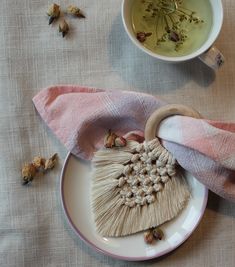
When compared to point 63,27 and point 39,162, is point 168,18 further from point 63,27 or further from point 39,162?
point 39,162

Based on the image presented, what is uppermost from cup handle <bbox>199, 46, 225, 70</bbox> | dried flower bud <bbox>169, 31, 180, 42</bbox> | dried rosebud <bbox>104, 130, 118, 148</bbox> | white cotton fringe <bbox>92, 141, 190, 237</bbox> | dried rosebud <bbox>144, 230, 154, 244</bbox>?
dried flower bud <bbox>169, 31, 180, 42</bbox>

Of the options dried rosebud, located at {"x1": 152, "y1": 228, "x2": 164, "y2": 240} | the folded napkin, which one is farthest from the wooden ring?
dried rosebud, located at {"x1": 152, "y1": 228, "x2": 164, "y2": 240}

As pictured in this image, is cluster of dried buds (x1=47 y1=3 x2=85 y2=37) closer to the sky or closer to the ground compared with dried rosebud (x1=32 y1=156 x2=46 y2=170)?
closer to the sky

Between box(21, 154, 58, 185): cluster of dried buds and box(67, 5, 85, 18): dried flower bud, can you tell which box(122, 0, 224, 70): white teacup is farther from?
box(21, 154, 58, 185): cluster of dried buds

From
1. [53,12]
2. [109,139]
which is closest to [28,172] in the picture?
[109,139]

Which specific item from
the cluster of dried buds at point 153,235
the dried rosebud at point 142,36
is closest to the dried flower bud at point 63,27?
the dried rosebud at point 142,36

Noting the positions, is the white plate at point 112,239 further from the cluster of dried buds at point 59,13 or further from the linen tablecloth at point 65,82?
the cluster of dried buds at point 59,13
